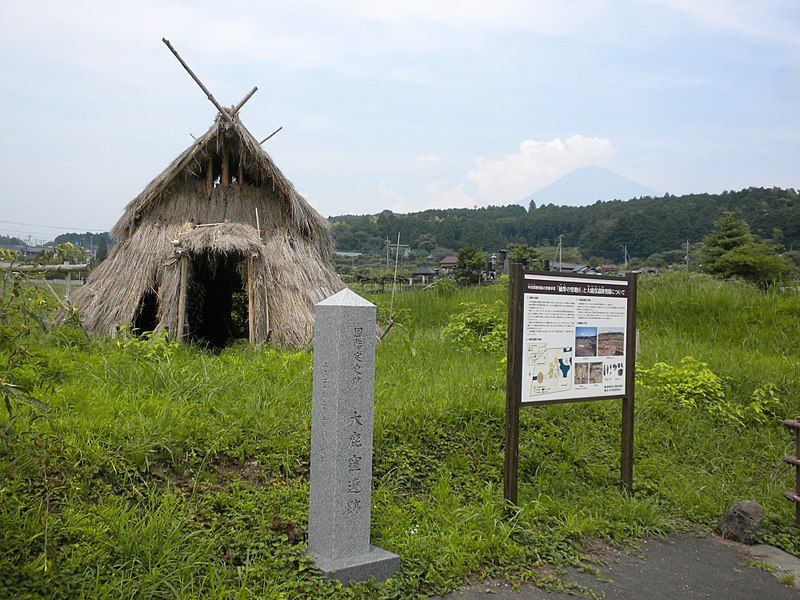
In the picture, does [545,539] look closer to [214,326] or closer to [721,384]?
[721,384]

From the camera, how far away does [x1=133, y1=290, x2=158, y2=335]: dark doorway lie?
11203mm

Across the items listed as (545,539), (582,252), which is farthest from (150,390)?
(582,252)

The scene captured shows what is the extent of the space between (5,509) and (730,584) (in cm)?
464

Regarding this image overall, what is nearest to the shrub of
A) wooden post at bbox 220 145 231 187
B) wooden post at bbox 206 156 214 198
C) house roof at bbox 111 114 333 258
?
house roof at bbox 111 114 333 258

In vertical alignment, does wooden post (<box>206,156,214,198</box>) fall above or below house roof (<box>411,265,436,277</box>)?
above

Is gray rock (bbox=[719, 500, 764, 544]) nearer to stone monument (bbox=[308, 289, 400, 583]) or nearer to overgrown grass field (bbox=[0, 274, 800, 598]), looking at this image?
overgrown grass field (bbox=[0, 274, 800, 598])

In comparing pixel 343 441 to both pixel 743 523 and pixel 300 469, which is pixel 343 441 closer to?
pixel 300 469

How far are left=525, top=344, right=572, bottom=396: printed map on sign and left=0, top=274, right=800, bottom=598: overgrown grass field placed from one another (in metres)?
0.91

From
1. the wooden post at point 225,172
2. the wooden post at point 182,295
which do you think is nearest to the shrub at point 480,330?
the wooden post at point 182,295

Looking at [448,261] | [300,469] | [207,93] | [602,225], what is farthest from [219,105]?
[602,225]

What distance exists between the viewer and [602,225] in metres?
A: 41.7

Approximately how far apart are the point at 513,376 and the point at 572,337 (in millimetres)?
746

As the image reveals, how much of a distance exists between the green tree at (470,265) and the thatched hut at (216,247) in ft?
57.1

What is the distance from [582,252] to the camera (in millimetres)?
40656
